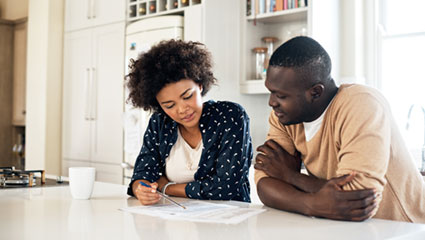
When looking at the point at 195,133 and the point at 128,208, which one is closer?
the point at 128,208

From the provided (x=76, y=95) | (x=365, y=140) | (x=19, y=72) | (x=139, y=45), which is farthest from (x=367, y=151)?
(x=19, y=72)

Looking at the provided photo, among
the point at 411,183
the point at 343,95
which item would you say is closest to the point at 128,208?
the point at 343,95

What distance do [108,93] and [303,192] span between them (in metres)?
2.96

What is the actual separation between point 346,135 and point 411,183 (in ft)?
0.86

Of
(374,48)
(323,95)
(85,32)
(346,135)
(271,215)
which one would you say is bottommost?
(271,215)

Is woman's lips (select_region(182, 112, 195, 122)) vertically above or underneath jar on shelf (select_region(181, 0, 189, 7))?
underneath

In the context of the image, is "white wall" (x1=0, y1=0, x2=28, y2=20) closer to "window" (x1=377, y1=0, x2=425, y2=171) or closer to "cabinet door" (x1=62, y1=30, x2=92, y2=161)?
"cabinet door" (x1=62, y1=30, x2=92, y2=161)

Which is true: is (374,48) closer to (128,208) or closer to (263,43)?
(263,43)

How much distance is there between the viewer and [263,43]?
3.62 m

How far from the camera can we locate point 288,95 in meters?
1.43

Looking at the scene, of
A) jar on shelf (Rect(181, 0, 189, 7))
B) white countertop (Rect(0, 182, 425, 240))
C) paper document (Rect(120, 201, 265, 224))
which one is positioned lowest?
white countertop (Rect(0, 182, 425, 240))

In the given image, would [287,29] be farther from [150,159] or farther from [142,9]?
[150,159]

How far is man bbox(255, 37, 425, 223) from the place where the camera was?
1292 millimetres

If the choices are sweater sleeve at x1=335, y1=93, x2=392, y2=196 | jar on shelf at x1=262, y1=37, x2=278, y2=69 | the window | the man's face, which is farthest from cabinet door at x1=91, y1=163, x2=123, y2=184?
sweater sleeve at x1=335, y1=93, x2=392, y2=196
